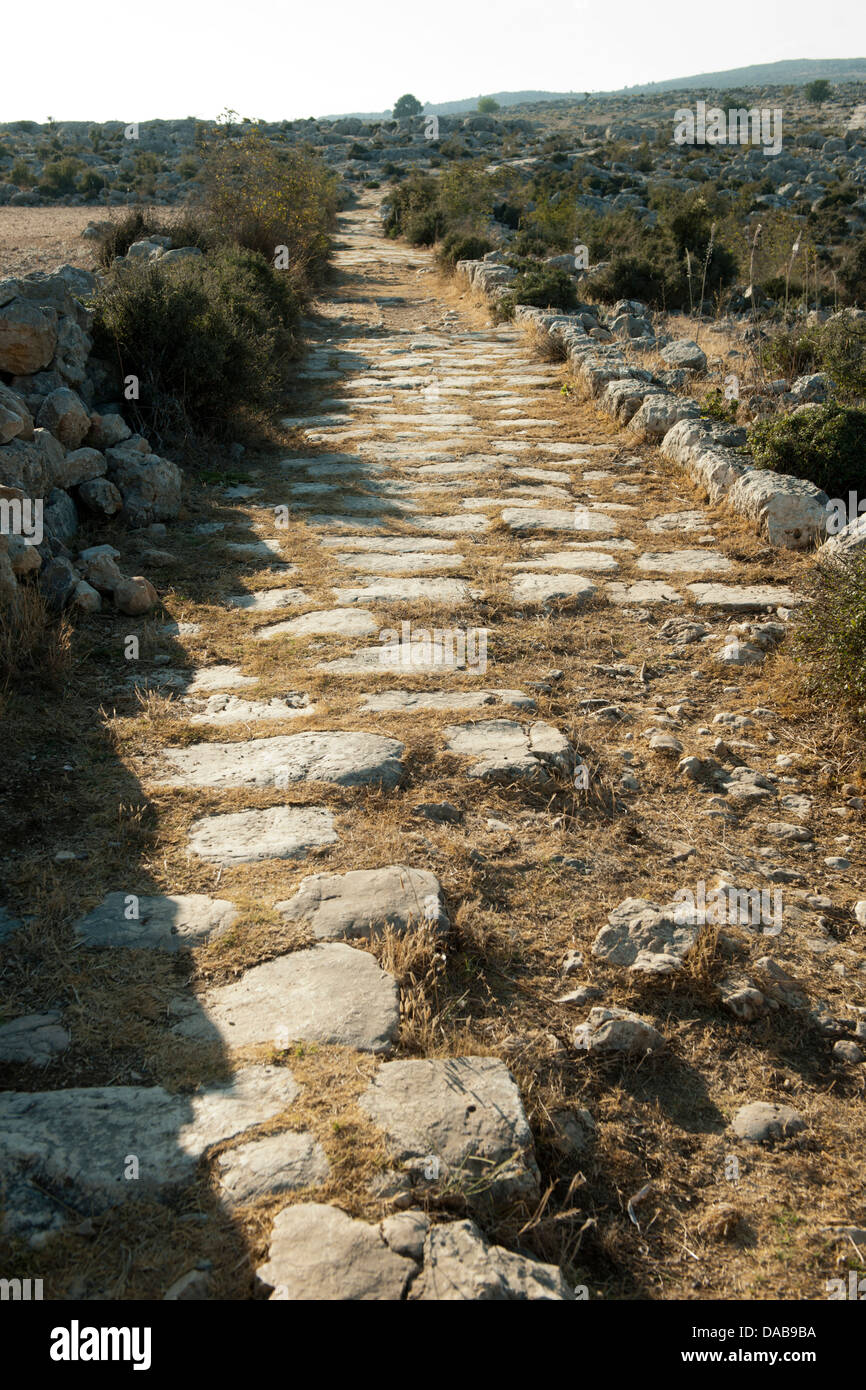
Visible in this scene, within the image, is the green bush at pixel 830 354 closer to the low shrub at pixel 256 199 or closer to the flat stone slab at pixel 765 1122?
the low shrub at pixel 256 199

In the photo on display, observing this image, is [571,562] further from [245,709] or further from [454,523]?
[245,709]

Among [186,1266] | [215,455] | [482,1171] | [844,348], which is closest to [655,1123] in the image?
[482,1171]

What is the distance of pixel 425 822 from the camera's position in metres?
3.25

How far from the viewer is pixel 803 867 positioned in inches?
123

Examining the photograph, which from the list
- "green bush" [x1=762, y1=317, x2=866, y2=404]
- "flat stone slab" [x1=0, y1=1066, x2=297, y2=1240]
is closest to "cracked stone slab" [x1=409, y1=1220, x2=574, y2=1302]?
"flat stone slab" [x1=0, y1=1066, x2=297, y2=1240]

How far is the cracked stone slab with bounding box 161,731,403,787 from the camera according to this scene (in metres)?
3.48

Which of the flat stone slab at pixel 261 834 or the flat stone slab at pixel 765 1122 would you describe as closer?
the flat stone slab at pixel 765 1122

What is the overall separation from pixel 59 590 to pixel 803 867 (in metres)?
3.49

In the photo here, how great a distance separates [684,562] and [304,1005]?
12.7 ft

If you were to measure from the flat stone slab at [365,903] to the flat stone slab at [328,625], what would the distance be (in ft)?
6.26

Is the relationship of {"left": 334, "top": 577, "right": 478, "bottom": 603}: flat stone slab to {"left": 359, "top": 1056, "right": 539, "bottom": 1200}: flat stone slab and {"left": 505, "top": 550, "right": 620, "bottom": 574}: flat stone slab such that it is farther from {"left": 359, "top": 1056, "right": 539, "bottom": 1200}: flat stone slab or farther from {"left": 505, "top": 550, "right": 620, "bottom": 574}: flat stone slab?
{"left": 359, "top": 1056, "right": 539, "bottom": 1200}: flat stone slab

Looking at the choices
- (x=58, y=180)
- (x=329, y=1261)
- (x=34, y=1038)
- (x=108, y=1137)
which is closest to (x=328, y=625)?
(x=34, y=1038)

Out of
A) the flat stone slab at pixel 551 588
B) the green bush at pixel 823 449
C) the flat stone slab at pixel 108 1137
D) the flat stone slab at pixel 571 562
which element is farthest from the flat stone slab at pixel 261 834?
the green bush at pixel 823 449

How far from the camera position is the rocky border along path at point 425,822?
1992 millimetres
